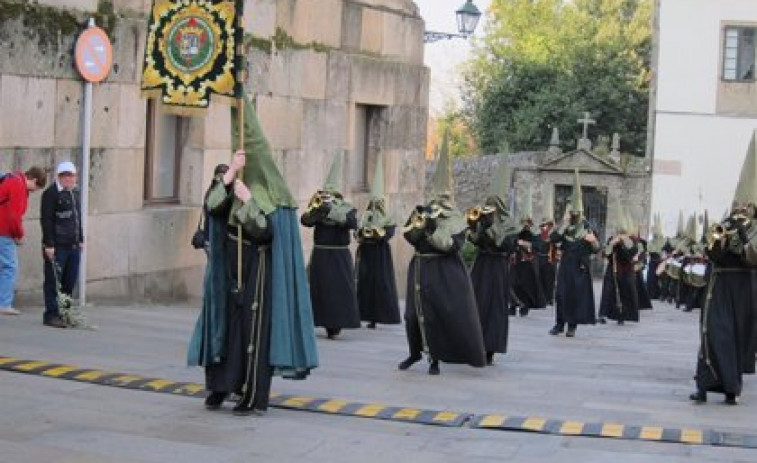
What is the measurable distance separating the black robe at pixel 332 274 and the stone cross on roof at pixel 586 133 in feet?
96.9

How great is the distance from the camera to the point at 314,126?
2102 centimetres

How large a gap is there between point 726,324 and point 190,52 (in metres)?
5.39

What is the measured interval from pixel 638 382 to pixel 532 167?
31816 mm

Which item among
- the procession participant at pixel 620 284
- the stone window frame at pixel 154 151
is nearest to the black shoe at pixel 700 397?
the stone window frame at pixel 154 151

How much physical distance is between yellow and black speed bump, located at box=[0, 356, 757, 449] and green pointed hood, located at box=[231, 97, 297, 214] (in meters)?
1.60

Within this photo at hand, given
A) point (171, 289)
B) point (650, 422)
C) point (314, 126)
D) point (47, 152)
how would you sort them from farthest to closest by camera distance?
point (314, 126) → point (171, 289) → point (47, 152) → point (650, 422)

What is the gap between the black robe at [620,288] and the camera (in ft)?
74.9

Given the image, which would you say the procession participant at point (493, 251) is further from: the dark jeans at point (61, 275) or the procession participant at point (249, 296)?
the procession participant at point (249, 296)

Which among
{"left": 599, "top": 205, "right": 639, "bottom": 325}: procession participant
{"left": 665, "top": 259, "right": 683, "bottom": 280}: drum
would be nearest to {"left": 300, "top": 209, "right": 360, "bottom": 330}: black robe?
{"left": 599, "top": 205, "right": 639, "bottom": 325}: procession participant

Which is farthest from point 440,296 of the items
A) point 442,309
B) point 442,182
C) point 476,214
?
point 476,214

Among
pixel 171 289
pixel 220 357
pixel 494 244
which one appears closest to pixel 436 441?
pixel 220 357

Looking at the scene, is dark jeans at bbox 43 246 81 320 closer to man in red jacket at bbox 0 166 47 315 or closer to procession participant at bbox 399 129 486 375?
man in red jacket at bbox 0 166 47 315

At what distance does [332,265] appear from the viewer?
15734 mm

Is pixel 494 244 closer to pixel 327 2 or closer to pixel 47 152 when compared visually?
pixel 47 152
